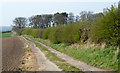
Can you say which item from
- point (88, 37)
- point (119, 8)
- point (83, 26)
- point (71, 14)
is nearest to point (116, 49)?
point (119, 8)

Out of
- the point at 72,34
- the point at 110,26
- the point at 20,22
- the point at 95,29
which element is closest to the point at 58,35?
the point at 72,34

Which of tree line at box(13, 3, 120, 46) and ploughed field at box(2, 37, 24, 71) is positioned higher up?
tree line at box(13, 3, 120, 46)

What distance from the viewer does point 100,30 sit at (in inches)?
504

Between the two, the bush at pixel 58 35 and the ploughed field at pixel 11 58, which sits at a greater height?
the bush at pixel 58 35

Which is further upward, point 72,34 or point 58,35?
point 72,34

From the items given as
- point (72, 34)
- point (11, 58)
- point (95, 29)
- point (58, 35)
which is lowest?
point (11, 58)

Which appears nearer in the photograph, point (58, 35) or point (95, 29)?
point (95, 29)

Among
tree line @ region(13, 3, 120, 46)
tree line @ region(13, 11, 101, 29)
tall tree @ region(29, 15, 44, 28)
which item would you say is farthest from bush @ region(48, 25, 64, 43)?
tall tree @ region(29, 15, 44, 28)

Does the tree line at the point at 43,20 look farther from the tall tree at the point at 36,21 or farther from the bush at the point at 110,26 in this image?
the bush at the point at 110,26

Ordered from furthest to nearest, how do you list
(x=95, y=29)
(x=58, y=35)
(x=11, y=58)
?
(x=58, y=35)
(x=11, y=58)
(x=95, y=29)

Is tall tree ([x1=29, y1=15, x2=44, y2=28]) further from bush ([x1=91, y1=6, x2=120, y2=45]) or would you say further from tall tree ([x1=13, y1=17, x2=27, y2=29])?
bush ([x1=91, y1=6, x2=120, y2=45])

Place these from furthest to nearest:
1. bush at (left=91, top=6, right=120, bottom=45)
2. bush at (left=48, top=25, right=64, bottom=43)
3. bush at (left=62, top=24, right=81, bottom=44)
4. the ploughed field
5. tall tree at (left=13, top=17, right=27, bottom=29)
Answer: tall tree at (left=13, top=17, right=27, bottom=29) < bush at (left=48, top=25, right=64, bottom=43) < bush at (left=62, top=24, right=81, bottom=44) < the ploughed field < bush at (left=91, top=6, right=120, bottom=45)

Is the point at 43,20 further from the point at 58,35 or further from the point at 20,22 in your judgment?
the point at 58,35

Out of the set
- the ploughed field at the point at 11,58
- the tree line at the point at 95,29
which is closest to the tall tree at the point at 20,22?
the tree line at the point at 95,29
